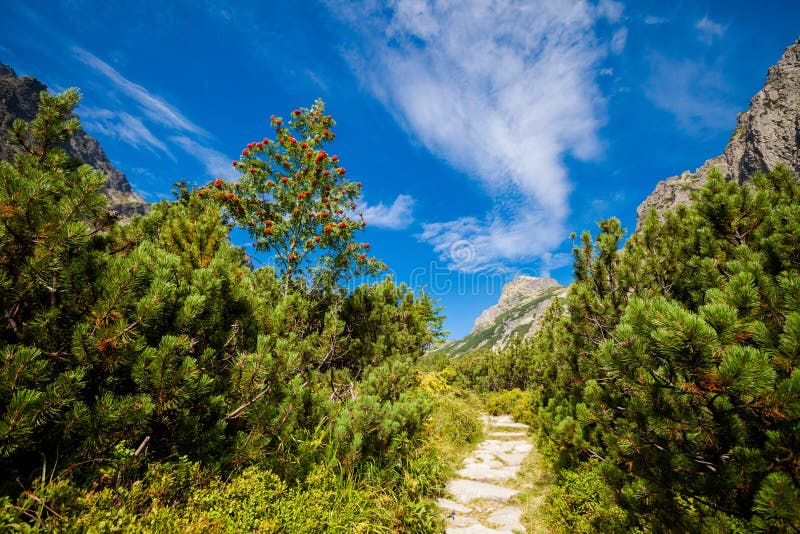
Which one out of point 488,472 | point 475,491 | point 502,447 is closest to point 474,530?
point 475,491

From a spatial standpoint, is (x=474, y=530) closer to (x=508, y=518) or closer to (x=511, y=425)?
(x=508, y=518)

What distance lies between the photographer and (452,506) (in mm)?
5320

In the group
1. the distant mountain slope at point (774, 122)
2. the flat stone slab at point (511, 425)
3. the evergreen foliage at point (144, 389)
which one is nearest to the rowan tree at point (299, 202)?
the evergreen foliage at point (144, 389)

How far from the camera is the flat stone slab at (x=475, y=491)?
19.0 feet

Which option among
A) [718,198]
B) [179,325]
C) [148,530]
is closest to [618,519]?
[718,198]

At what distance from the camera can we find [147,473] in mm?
2668

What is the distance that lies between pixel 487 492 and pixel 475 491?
9.0 inches

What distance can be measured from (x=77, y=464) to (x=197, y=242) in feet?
8.18

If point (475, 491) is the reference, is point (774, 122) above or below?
above

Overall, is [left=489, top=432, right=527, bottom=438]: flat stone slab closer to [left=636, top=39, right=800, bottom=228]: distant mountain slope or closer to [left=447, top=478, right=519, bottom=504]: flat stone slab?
[left=447, top=478, right=519, bottom=504]: flat stone slab

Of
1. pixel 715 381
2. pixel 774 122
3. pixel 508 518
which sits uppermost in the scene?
pixel 774 122

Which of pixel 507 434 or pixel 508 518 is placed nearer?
pixel 508 518

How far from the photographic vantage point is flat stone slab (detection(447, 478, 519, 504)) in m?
5.78

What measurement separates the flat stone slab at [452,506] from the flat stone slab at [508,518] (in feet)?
1.32
